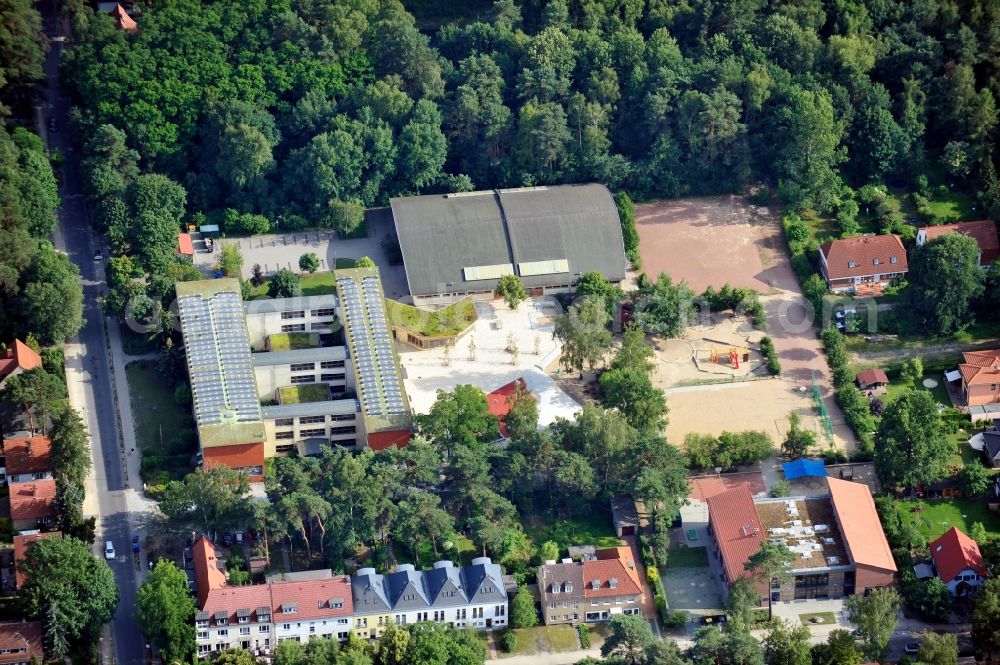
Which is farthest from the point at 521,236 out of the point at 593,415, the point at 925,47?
the point at 925,47

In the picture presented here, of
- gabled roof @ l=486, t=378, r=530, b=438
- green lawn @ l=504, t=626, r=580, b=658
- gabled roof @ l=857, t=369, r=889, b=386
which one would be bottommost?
green lawn @ l=504, t=626, r=580, b=658

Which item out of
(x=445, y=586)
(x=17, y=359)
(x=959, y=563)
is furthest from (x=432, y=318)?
(x=959, y=563)

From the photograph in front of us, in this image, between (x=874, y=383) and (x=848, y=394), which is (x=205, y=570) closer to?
(x=848, y=394)

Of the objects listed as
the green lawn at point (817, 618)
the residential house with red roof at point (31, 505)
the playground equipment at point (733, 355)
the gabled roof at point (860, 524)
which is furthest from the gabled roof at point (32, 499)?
the gabled roof at point (860, 524)

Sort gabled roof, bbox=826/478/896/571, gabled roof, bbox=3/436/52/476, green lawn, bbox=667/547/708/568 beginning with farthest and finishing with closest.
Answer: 1. gabled roof, bbox=3/436/52/476
2. green lawn, bbox=667/547/708/568
3. gabled roof, bbox=826/478/896/571

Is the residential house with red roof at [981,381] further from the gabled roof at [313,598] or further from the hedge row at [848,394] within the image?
the gabled roof at [313,598]

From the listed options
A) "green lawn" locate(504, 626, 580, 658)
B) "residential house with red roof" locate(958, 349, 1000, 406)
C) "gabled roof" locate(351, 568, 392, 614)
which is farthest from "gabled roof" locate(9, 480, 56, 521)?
"residential house with red roof" locate(958, 349, 1000, 406)

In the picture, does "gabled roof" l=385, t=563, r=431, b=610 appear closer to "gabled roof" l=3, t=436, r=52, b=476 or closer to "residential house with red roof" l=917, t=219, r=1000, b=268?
"gabled roof" l=3, t=436, r=52, b=476
